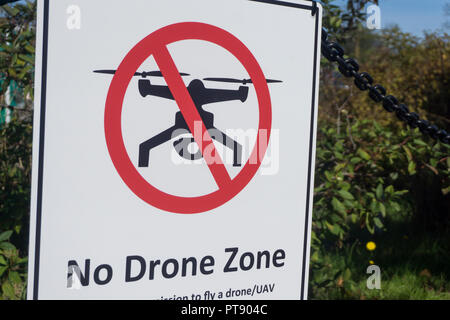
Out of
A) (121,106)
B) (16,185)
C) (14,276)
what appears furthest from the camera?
(16,185)

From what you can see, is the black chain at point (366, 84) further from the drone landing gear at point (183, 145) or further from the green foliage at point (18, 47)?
the green foliage at point (18, 47)

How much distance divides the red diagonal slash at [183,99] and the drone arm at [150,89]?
2 centimetres

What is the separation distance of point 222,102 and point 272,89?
154mm

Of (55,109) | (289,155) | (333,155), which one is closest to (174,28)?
(55,109)

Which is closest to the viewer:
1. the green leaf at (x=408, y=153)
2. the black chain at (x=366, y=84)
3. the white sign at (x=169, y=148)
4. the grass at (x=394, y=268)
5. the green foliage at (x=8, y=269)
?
the white sign at (x=169, y=148)

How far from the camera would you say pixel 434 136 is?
5.76ft

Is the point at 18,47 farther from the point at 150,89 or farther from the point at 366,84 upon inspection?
the point at 366,84

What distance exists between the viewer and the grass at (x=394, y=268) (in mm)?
2822

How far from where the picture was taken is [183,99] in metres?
1.11

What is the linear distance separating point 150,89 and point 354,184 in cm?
186

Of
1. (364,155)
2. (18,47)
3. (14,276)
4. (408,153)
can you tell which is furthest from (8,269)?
(408,153)

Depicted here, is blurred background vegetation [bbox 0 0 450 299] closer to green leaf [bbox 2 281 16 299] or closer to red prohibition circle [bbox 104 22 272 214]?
green leaf [bbox 2 281 16 299]

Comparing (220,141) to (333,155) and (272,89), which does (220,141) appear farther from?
(333,155)

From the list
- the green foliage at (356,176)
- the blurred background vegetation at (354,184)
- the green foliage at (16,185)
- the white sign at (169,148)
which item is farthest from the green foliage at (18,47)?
the green foliage at (356,176)
